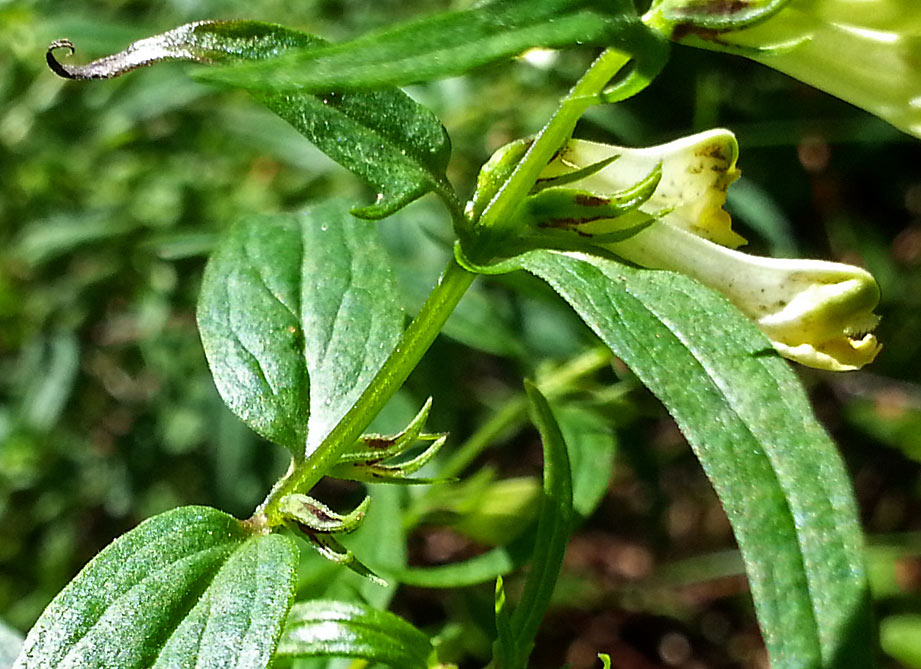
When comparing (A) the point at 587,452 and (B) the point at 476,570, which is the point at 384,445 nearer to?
(B) the point at 476,570

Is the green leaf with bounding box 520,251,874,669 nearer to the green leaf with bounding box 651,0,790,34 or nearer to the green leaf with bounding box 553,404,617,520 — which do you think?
the green leaf with bounding box 651,0,790,34

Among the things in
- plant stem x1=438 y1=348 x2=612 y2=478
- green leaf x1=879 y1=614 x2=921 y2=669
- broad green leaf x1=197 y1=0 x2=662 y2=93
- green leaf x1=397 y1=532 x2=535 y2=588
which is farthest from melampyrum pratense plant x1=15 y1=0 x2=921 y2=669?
green leaf x1=879 y1=614 x2=921 y2=669

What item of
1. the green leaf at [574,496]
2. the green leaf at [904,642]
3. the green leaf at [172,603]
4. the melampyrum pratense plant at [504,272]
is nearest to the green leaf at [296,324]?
the melampyrum pratense plant at [504,272]

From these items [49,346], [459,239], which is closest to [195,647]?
[459,239]

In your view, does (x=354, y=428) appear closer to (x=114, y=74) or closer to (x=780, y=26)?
(x=114, y=74)

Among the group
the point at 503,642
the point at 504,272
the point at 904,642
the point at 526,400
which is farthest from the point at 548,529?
the point at 904,642

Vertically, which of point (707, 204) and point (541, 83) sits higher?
point (707, 204)

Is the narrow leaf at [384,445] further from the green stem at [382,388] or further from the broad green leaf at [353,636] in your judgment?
→ the broad green leaf at [353,636]
